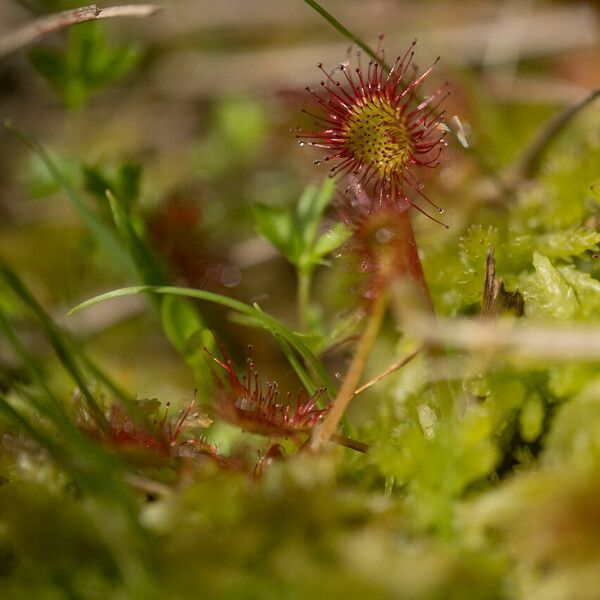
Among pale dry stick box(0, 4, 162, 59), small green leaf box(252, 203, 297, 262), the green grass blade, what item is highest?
pale dry stick box(0, 4, 162, 59)

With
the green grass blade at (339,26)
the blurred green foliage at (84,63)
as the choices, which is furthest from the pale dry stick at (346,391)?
the blurred green foliage at (84,63)

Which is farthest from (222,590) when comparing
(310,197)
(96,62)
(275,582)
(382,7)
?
(382,7)

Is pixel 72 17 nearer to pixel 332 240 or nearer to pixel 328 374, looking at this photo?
pixel 332 240

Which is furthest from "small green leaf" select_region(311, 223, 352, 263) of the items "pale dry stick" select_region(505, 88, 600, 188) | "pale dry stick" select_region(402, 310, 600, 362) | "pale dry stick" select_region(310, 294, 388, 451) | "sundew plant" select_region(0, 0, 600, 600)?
"pale dry stick" select_region(505, 88, 600, 188)

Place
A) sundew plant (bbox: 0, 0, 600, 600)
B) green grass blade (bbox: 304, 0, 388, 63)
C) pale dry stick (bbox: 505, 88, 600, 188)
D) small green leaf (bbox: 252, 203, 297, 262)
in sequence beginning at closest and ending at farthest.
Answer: sundew plant (bbox: 0, 0, 600, 600) → green grass blade (bbox: 304, 0, 388, 63) → small green leaf (bbox: 252, 203, 297, 262) → pale dry stick (bbox: 505, 88, 600, 188)

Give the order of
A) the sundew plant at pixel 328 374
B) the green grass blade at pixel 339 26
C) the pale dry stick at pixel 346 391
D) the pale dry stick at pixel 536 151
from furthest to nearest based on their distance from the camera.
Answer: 1. the pale dry stick at pixel 536 151
2. the green grass blade at pixel 339 26
3. the pale dry stick at pixel 346 391
4. the sundew plant at pixel 328 374

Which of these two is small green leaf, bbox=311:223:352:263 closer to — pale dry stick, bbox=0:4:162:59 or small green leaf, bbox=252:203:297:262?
small green leaf, bbox=252:203:297:262

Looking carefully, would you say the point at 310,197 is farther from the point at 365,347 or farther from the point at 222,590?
the point at 222,590

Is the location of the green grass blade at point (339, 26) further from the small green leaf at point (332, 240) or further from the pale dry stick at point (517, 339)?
the pale dry stick at point (517, 339)

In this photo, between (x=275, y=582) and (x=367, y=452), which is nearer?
(x=275, y=582)
